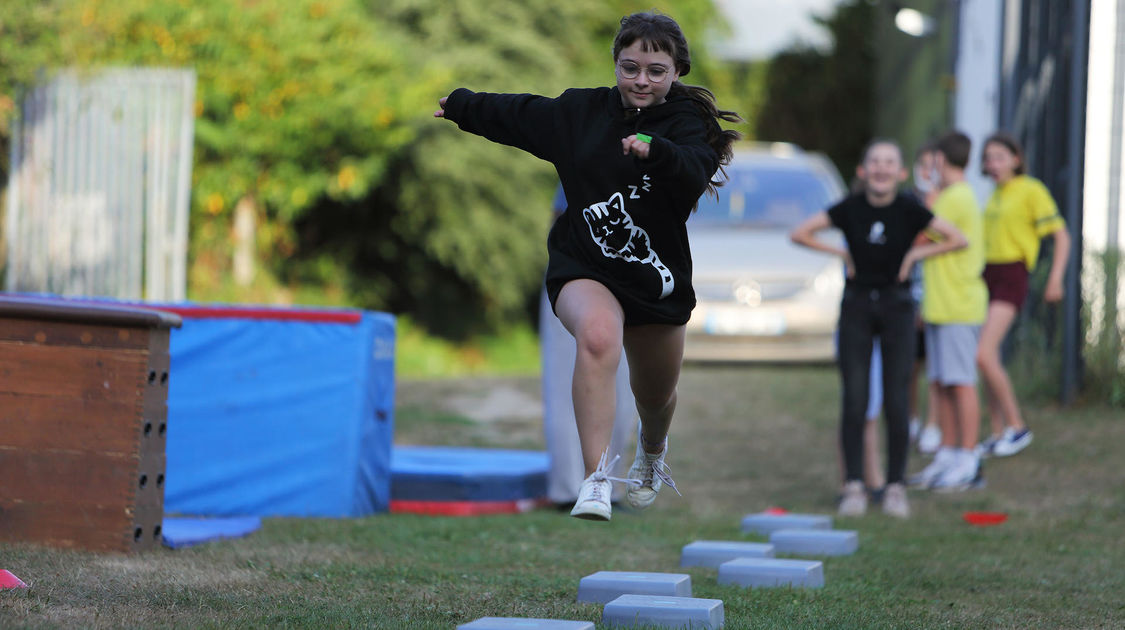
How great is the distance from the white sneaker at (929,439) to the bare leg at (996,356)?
1.84ft

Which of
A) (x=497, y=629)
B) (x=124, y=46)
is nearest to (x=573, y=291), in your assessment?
(x=497, y=629)

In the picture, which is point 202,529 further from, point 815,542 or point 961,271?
point 961,271

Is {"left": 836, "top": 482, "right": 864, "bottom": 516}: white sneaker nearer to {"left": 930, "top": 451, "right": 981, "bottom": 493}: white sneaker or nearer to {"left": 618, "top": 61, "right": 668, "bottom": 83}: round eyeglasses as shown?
{"left": 930, "top": 451, "right": 981, "bottom": 493}: white sneaker

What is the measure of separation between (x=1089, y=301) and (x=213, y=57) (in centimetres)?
961

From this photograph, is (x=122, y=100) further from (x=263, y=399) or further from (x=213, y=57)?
(x=263, y=399)

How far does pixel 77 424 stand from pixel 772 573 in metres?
2.51

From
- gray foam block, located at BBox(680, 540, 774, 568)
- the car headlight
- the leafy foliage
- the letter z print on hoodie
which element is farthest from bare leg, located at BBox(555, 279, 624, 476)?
the leafy foliage

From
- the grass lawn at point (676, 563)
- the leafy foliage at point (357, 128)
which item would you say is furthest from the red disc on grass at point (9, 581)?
the leafy foliage at point (357, 128)

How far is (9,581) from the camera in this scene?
386 centimetres

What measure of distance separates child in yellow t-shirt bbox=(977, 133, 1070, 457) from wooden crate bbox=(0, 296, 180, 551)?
16.7ft

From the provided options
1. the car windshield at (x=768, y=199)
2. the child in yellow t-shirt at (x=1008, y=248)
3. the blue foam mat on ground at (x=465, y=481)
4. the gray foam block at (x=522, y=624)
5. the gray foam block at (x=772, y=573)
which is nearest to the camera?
the gray foam block at (x=522, y=624)

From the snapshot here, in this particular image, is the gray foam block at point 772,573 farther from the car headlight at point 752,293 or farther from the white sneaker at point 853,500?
the car headlight at point 752,293

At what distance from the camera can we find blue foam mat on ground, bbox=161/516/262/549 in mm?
5023

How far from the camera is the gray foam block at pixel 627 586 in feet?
14.0
